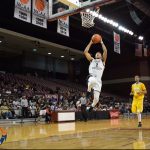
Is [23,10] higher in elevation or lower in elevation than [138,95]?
higher

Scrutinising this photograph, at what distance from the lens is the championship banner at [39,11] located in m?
15.0

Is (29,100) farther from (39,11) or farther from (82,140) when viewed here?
(82,140)

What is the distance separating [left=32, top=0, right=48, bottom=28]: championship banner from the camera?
49.1 ft

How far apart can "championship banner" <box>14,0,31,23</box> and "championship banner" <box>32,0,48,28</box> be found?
33 cm

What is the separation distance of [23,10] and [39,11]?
1123 mm

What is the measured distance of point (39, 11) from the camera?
15195 millimetres

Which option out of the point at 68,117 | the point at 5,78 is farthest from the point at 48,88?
the point at 68,117

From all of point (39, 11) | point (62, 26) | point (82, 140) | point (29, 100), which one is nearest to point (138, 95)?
point (82, 140)

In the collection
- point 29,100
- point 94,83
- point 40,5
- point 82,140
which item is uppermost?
point 40,5

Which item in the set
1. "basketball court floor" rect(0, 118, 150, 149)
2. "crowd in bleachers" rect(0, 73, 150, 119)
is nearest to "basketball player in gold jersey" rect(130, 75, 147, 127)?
"basketball court floor" rect(0, 118, 150, 149)

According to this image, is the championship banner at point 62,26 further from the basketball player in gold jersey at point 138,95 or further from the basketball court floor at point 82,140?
the basketball court floor at point 82,140

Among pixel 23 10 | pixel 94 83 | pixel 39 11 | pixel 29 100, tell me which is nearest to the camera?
pixel 94 83

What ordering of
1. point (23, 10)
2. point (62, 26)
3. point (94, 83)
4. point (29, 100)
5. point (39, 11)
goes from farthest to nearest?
point (29, 100), point (62, 26), point (39, 11), point (23, 10), point (94, 83)

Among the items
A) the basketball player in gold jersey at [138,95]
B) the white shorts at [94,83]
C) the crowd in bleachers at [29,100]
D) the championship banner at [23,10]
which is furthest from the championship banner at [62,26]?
the white shorts at [94,83]
